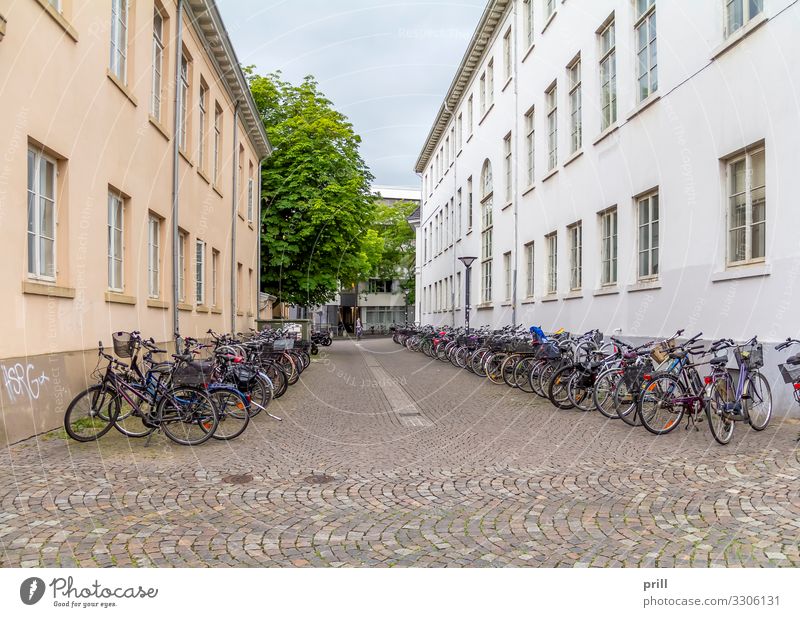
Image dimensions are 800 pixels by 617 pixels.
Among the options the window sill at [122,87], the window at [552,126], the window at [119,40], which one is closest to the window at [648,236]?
the window at [552,126]

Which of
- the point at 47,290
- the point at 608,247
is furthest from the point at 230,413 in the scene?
the point at 608,247

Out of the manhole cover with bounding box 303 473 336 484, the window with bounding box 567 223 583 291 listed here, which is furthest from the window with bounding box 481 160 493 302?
the manhole cover with bounding box 303 473 336 484

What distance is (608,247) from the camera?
47.0 ft

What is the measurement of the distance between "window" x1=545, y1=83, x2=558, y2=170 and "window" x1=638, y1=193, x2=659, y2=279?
5243 mm

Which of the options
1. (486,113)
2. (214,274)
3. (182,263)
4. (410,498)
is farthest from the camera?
(486,113)

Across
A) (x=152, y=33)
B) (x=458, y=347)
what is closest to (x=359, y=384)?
(x=458, y=347)

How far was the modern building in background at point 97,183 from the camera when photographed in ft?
23.9

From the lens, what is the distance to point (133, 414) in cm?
739

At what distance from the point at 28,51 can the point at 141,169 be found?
413 centimetres

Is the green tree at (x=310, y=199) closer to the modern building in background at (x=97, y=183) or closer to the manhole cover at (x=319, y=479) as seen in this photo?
the modern building in background at (x=97, y=183)

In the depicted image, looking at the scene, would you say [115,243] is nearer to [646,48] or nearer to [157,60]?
[157,60]

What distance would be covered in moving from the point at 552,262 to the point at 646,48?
21.9ft

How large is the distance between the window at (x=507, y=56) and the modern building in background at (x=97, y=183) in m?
9.33
